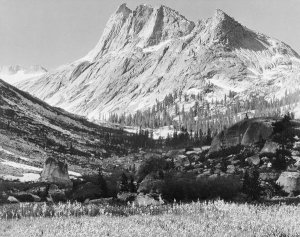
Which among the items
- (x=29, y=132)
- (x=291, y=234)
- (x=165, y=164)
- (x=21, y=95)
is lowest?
(x=291, y=234)

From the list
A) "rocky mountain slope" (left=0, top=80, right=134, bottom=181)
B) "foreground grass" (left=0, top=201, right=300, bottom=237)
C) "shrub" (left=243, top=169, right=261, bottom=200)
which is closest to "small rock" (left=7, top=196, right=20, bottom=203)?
"foreground grass" (left=0, top=201, right=300, bottom=237)

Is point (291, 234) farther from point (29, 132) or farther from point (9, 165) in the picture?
point (29, 132)

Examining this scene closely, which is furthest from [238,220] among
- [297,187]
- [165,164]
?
[165,164]

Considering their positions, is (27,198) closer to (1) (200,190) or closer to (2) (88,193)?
(2) (88,193)

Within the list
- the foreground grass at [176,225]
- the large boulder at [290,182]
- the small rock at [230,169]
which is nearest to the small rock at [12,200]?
the foreground grass at [176,225]

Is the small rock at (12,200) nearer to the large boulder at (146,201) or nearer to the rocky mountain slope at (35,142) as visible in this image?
the large boulder at (146,201)

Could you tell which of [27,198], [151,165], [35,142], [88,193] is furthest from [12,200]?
[35,142]
